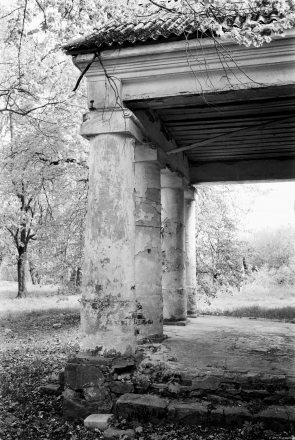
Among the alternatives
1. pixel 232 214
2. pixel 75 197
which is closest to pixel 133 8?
pixel 75 197

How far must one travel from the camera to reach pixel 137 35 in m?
5.64

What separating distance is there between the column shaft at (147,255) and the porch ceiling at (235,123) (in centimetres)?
110

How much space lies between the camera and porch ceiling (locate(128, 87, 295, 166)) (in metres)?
6.25

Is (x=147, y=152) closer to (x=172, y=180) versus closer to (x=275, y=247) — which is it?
(x=172, y=180)

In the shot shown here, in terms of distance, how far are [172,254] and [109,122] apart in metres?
4.35

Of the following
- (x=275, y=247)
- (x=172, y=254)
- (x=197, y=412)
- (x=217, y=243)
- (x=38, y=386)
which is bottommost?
(x=38, y=386)

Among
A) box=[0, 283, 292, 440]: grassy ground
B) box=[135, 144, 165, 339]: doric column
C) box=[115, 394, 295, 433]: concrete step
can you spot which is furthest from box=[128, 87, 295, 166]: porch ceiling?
box=[0, 283, 292, 440]: grassy ground

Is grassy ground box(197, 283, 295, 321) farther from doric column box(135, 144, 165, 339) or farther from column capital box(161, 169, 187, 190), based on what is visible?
doric column box(135, 144, 165, 339)

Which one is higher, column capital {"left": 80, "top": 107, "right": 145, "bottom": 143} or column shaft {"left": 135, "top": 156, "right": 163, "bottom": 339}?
column capital {"left": 80, "top": 107, "right": 145, "bottom": 143}

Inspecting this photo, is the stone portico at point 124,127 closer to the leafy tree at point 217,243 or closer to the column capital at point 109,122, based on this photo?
the column capital at point 109,122

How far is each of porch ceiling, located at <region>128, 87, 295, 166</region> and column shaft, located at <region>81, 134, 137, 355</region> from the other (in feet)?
2.80

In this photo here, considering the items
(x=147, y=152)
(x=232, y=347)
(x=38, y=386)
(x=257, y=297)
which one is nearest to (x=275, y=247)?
(x=257, y=297)

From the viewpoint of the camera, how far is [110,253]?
575cm

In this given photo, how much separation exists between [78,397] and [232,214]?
1033 cm
